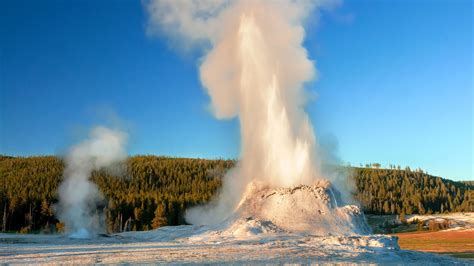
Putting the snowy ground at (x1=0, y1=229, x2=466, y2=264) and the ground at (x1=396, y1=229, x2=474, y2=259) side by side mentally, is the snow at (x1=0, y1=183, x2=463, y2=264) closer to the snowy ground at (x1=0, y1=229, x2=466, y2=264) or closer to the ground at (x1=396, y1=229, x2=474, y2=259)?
the snowy ground at (x1=0, y1=229, x2=466, y2=264)

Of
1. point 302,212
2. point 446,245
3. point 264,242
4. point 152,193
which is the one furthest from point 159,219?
point 264,242

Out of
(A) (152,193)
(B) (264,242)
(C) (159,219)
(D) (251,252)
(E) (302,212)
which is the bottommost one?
(D) (251,252)

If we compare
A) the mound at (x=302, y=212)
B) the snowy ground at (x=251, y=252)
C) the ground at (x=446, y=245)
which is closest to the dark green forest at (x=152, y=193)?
the ground at (x=446, y=245)

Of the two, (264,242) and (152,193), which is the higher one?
(152,193)

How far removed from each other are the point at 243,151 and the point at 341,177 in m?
9.51

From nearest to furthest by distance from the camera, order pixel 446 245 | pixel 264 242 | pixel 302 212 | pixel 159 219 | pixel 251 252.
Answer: pixel 251 252 < pixel 264 242 < pixel 302 212 < pixel 446 245 < pixel 159 219

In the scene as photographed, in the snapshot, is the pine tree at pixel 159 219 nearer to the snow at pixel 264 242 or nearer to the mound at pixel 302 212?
the snow at pixel 264 242

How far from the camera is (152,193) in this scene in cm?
9450

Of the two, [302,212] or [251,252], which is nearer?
[251,252]

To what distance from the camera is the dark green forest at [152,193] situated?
241 feet

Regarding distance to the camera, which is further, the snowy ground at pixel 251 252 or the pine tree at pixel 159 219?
the pine tree at pixel 159 219

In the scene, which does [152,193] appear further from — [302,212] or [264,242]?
[264,242]

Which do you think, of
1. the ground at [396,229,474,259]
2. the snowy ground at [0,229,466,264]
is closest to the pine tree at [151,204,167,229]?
the ground at [396,229,474,259]

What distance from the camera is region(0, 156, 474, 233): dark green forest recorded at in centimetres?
7356
